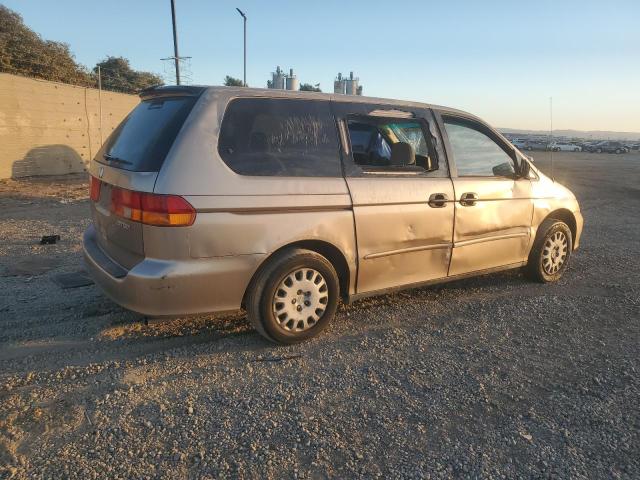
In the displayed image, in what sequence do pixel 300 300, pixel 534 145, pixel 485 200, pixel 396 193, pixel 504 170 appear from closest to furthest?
1. pixel 300 300
2. pixel 396 193
3. pixel 485 200
4. pixel 504 170
5. pixel 534 145

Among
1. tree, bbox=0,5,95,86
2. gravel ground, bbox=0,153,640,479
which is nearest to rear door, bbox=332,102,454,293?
gravel ground, bbox=0,153,640,479

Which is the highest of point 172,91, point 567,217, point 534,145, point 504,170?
point 534,145

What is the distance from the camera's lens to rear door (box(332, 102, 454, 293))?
13.1 feet

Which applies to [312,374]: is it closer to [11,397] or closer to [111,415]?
[111,415]

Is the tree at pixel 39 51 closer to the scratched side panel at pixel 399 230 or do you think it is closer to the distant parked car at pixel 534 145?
the scratched side panel at pixel 399 230

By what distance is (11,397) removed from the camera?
299cm

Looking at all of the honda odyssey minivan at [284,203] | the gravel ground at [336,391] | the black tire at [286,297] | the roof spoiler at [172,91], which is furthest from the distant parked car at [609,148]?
the roof spoiler at [172,91]

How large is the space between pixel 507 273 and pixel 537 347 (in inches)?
83.5

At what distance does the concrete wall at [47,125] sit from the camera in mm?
13570

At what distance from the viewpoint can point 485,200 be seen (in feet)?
15.6

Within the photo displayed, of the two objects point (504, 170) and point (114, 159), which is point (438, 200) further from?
point (114, 159)

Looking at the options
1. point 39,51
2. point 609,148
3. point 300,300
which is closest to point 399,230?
point 300,300

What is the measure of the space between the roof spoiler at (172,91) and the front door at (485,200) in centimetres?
226

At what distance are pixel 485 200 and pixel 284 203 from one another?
84.2 inches
